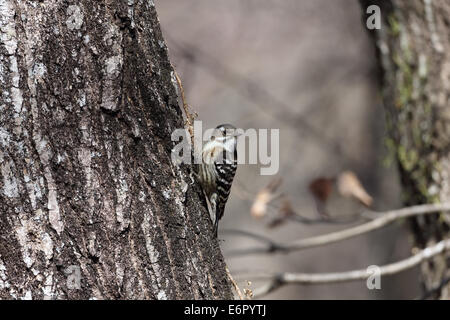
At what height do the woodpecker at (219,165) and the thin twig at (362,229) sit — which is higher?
the woodpecker at (219,165)

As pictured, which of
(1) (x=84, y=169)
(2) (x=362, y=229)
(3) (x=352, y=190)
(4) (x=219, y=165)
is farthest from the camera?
(3) (x=352, y=190)

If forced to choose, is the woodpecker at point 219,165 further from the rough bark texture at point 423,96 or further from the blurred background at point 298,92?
the blurred background at point 298,92

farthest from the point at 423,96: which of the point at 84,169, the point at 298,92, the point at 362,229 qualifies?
the point at 298,92

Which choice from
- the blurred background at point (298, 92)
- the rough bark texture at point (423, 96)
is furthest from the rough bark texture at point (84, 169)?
the blurred background at point (298, 92)

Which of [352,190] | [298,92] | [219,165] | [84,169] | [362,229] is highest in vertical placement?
[298,92]

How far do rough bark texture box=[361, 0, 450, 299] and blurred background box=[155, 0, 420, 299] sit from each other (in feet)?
11.6

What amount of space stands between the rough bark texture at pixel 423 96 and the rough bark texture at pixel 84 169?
8.79 feet

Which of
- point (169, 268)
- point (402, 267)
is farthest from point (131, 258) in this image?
point (402, 267)

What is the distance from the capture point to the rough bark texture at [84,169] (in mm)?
2135

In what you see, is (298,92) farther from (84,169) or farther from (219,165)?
(84,169)

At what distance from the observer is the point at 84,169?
2180 mm

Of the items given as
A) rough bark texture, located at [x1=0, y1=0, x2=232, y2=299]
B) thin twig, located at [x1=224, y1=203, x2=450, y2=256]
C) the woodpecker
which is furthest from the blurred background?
rough bark texture, located at [x1=0, y1=0, x2=232, y2=299]

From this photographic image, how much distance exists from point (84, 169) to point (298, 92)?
26.2ft
